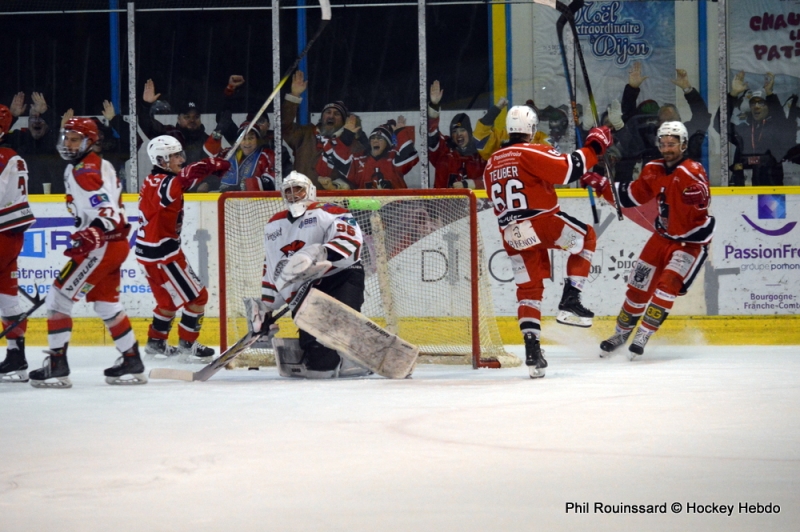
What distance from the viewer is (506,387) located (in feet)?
16.7

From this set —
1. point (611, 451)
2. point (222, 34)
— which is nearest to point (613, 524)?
point (611, 451)

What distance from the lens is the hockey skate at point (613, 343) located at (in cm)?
636

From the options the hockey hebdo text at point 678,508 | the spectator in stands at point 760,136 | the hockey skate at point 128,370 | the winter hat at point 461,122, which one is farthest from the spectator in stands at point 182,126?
the hockey hebdo text at point 678,508

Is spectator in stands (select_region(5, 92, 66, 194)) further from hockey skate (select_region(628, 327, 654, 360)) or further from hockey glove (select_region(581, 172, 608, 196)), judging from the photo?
hockey skate (select_region(628, 327, 654, 360))

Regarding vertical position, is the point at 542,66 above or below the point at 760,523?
above

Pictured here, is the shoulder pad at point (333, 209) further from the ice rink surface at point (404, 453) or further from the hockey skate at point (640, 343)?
the hockey skate at point (640, 343)

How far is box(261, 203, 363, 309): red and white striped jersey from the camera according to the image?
555 cm

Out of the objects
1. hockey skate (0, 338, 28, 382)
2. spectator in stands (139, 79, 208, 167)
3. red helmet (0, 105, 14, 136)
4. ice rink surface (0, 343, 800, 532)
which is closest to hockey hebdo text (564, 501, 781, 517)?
ice rink surface (0, 343, 800, 532)

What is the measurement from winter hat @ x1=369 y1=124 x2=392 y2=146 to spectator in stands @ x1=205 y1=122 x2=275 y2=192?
27.9 inches

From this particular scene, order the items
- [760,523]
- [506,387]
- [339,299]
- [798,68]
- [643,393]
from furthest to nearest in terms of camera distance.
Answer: [798,68]
[339,299]
[506,387]
[643,393]
[760,523]

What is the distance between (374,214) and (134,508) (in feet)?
12.5

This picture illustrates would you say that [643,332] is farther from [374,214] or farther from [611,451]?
[611,451]

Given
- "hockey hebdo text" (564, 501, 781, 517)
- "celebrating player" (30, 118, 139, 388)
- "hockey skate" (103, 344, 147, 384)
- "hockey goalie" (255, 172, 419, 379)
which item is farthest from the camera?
"hockey goalie" (255, 172, 419, 379)

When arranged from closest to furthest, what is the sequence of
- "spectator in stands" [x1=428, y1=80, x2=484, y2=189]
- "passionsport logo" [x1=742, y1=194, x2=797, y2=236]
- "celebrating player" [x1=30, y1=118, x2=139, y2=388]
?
"celebrating player" [x1=30, y1=118, x2=139, y2=388] < "passionsport logo" [x1=742, y1=194, x2=797, y2=236] < "spectator in stands" [x1=428, y1=80, x2=484, y2=189]
